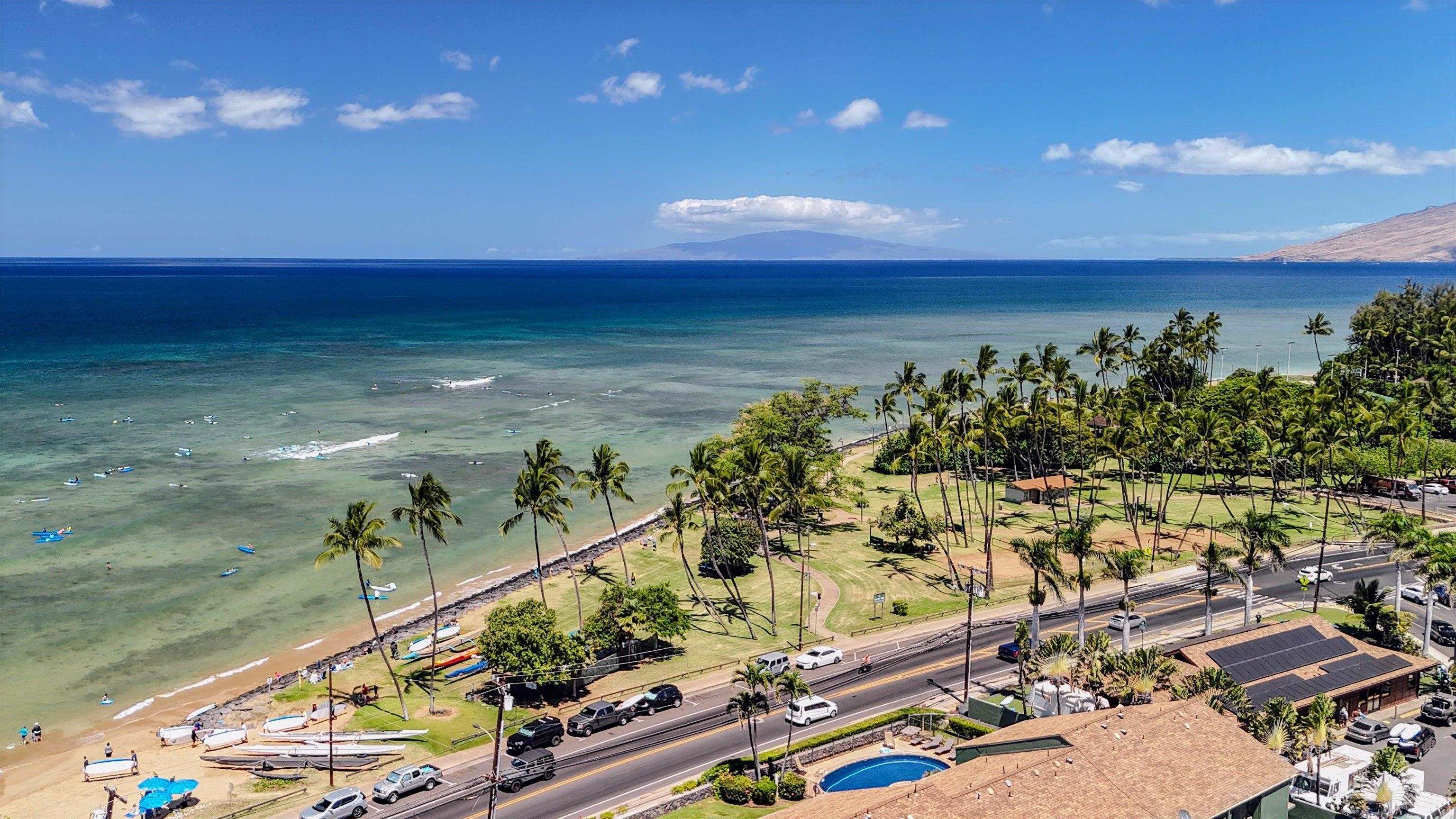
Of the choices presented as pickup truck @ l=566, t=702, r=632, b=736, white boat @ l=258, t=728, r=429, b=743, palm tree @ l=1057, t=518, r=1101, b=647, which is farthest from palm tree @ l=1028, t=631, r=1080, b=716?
white boat @ l=258, t=728, r=429, b=743

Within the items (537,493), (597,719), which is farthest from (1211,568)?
(537,493)

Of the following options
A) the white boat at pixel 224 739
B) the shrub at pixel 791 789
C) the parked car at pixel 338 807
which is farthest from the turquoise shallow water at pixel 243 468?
the shrub at pixel 791 789

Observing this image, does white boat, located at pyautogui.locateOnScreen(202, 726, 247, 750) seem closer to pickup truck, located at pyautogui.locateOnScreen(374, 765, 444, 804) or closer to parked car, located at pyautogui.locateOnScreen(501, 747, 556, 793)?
pickup truck, located at pyautogui.locateOnScreen(374, 765, 444, 804)

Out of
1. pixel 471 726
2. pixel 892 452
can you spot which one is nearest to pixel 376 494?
pixel 471 726

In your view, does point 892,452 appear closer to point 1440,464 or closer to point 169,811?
point 1440,464

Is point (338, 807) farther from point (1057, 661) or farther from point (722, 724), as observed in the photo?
point (1057, 661)

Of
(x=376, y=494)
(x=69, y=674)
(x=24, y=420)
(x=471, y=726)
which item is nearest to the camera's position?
(x=471, y=726)
